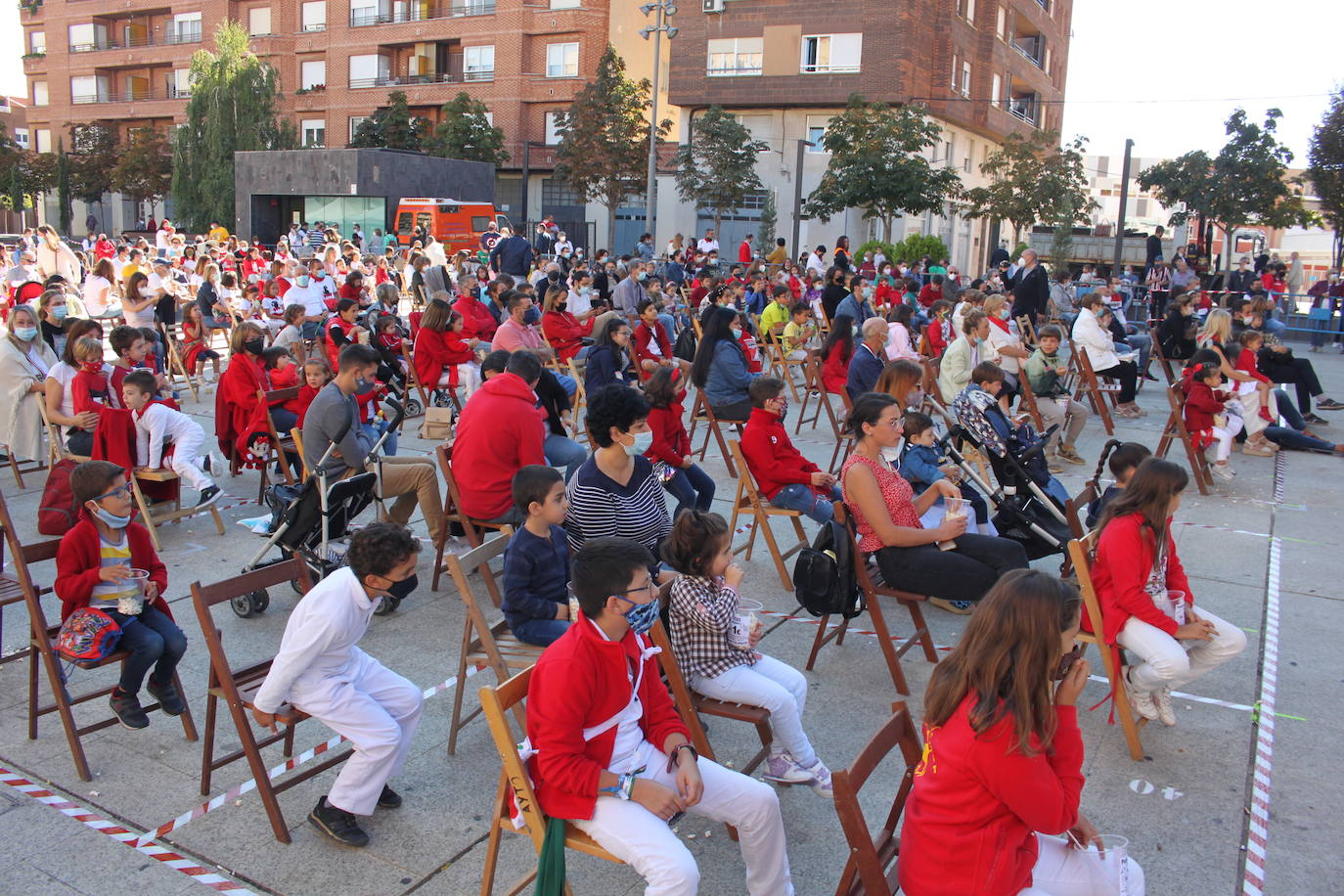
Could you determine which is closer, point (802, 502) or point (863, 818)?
point (863, 818)

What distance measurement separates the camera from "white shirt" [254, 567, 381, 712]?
136 inches

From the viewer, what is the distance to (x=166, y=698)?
4242 millimetres

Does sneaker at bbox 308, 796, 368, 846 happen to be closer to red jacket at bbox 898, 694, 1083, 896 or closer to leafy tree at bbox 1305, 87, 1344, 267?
red jacket at bbox 898, 694, 1083, 896

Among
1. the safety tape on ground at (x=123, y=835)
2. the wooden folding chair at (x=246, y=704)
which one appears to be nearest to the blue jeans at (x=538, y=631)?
the wooden folding chair at (x=246, y=704)

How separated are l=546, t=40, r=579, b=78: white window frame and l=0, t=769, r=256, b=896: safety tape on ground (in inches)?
1783

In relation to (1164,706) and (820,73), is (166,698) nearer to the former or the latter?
(1164,706)

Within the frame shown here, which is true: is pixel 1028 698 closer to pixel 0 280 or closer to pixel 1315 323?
pixel 0 280

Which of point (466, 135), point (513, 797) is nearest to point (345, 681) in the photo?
point (513, 797)

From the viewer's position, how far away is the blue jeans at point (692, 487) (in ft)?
21.9

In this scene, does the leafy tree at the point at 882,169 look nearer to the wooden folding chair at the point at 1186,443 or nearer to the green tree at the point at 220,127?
the wooden folding chair at the point at 1186,443

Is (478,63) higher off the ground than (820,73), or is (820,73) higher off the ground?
(478,63)

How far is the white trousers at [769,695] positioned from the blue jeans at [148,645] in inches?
85.1

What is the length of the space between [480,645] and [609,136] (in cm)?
3724

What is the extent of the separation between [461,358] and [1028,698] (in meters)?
8.28
